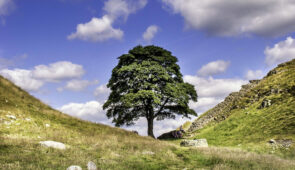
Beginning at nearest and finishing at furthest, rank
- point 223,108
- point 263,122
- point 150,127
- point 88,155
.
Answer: point 88,155 → point 263,122 → point 150,127 → point 223,108

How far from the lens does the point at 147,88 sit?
33469 millimetres

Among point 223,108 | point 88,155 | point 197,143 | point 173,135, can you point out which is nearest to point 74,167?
point 88,155

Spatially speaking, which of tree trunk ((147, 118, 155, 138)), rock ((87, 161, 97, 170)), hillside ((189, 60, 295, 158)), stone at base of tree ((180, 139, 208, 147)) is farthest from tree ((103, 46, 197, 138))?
rock ((87, 161, 97, 170))

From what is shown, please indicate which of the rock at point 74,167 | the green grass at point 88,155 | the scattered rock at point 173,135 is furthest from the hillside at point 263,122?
the rock at point 74,167

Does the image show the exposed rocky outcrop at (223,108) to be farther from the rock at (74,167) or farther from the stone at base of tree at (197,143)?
the rock at (74,167)

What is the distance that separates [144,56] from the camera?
119 ft

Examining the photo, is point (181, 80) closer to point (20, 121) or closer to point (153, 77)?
point (153, 77)

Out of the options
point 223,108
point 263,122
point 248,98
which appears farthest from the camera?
point 223,108

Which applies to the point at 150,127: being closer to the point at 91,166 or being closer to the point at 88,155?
the point at 88,155

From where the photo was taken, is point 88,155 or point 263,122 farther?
point 263,122

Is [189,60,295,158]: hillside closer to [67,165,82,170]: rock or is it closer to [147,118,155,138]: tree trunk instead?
→ [147,118,155,138]: tree trunk

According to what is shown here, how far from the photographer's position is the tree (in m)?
32.6

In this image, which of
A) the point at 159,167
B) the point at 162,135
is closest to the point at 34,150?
the point at 159,167

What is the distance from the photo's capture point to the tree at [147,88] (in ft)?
107
